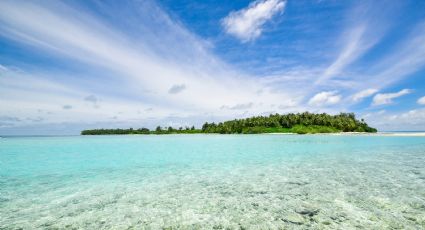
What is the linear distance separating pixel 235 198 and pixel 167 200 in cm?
252

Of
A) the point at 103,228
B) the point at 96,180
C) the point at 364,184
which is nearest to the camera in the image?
the point at 103,228

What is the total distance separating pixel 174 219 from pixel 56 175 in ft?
37.2

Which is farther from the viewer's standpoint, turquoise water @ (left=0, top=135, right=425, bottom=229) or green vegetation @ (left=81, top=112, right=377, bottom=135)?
green vegetation @ (left=81, top=112, right=377, bottom=135)

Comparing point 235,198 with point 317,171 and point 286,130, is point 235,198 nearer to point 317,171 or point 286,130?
point 317,171

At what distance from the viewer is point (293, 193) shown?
9852mm

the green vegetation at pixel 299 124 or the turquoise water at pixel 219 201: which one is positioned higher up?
the green vegetation at pixel 299 124

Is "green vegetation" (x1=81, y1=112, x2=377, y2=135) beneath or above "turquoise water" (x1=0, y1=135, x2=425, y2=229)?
above

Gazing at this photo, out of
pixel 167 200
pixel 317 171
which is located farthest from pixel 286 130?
pixel 167 200

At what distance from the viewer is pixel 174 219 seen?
7293 millimetres

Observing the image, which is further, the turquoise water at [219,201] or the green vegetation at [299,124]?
the green vegetation at [299,124]

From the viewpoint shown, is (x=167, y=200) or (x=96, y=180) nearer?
(x=167, y=200)

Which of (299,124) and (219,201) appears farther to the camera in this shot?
(299,124)

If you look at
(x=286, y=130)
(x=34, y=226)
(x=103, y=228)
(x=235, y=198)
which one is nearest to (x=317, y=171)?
(x=235, y=198)

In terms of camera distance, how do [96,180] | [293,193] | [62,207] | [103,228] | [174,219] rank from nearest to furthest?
[103,228]
[174,219]
[62,207]
[293,193]
[96,180]
